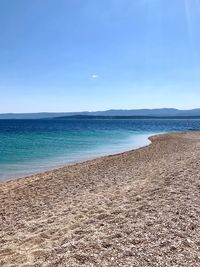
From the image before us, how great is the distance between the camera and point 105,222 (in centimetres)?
751

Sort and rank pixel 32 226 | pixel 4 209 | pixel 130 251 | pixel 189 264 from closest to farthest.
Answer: pixel 189 264
pixel 130 251
pixel 32 226
pixel 4 209

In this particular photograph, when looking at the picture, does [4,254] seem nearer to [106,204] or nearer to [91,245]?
[91,245]

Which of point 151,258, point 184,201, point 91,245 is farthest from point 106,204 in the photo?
point 151,258

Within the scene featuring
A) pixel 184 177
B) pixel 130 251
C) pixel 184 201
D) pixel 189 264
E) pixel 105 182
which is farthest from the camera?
pixel 105 182

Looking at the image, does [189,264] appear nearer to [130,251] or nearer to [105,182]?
[130,251]

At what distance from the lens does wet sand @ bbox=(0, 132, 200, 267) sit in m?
5.67

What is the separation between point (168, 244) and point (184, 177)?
21.9ft

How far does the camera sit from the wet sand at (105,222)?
5666 millimetres

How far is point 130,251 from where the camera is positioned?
5734 millimetres

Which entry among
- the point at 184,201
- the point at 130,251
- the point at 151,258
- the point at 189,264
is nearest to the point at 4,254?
the point at 130,251

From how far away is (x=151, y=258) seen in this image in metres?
5.47

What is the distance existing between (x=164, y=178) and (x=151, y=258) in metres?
7.27

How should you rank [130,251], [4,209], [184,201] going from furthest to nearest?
[4,209] → [184,201] → [130,251]

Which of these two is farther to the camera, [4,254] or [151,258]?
[4,254]
